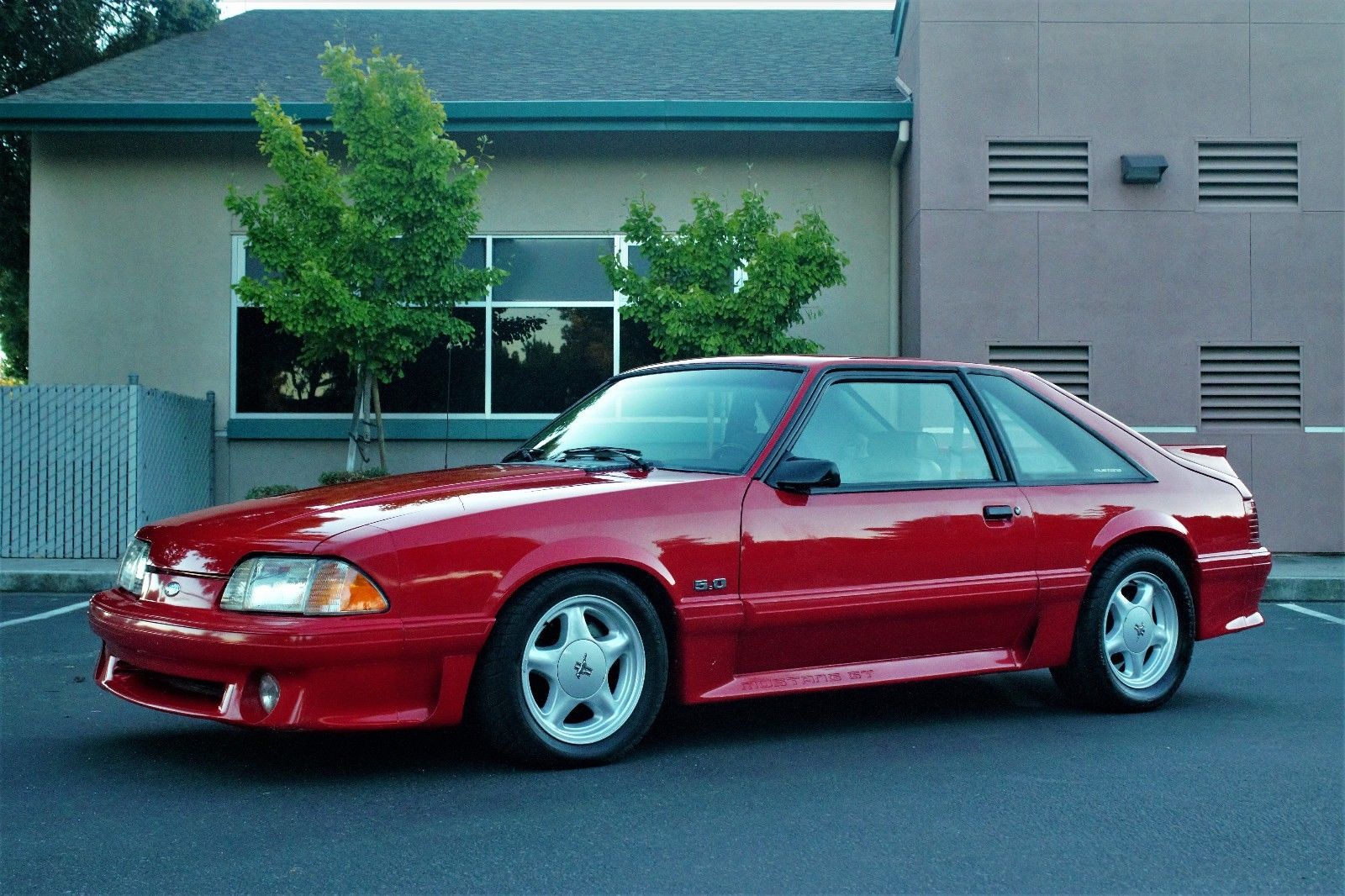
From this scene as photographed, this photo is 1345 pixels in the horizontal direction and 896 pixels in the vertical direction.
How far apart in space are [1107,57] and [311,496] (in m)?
10.9

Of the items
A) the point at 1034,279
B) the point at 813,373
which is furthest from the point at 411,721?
the point at 1034,279

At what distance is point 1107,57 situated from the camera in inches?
540

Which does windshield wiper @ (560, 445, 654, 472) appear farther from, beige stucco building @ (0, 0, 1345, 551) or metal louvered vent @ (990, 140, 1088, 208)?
metal louvered vent @ (990, 140, 1088, 208)

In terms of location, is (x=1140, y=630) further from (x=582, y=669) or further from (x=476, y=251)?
(x=476, y=251)

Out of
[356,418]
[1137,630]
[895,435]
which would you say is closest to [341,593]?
[895,435]

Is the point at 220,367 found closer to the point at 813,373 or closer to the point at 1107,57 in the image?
the point at 1107,57

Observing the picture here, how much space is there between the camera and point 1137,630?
5875 millimetres

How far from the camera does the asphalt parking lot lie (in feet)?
11.8

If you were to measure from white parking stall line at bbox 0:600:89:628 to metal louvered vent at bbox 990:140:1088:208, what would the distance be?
28.8ft

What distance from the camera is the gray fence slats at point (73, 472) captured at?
41.7 ft

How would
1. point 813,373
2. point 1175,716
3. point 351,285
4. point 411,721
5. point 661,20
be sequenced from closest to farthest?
point 411,721
point 813,373
point 1175,716
point 351,285
point 661,20

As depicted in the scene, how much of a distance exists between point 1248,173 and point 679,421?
10262mm

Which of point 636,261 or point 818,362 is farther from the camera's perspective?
point 636,261

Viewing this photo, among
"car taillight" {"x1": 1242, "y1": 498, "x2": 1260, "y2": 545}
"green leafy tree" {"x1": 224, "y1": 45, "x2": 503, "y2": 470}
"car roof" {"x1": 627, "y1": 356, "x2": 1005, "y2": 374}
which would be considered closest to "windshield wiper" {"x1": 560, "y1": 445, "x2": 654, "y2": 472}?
"car roof" {"x1": 627, "y1": 356, "x2": 1005, "y2": 374}
